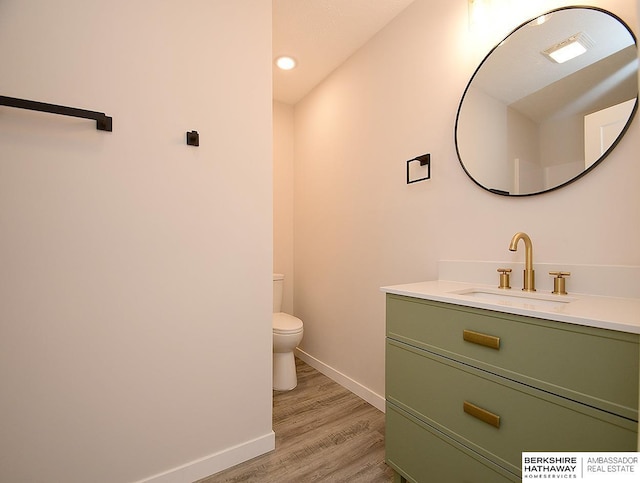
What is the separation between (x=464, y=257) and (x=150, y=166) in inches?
61.8

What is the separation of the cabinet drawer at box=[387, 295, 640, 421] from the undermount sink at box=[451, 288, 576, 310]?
4.5 inches

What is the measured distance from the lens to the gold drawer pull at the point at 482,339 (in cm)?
99

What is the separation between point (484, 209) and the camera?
58.8 inches

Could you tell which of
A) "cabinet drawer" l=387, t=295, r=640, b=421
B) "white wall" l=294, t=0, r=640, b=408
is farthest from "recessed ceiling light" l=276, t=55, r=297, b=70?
"cabinet drawer" l=387, t=295, r=640, b=421

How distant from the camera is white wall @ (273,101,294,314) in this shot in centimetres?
303

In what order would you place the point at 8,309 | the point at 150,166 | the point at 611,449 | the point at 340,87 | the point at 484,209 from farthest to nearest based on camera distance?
the point at 340,87 → the point at 484,209 → the point at 150,166 → the point at 8,309 → the point at 611,449

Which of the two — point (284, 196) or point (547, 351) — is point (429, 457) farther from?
point (284, 196)

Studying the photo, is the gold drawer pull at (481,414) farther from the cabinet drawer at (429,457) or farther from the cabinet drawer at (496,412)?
the cabinet drawer at (429,457)

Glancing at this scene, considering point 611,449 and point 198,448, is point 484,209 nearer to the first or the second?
point 611,449

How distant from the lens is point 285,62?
2.39m

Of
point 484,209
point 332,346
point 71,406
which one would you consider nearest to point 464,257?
point 484,209

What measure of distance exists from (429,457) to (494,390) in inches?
17.6

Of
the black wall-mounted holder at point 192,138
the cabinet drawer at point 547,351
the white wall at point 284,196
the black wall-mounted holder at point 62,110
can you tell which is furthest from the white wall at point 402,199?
the black wall-mounted holder at point 62,110

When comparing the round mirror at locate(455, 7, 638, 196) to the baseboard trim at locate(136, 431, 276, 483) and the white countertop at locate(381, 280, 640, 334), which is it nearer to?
the white countertop at locate(381, 280, 640, 334)
